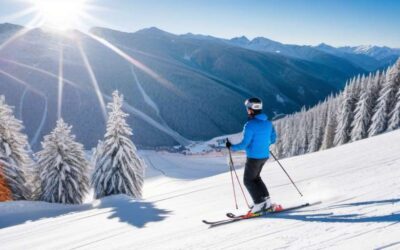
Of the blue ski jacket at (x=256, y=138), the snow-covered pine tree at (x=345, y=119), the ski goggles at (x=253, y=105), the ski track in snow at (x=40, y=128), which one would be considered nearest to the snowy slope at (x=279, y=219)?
the blue ski jacket at (x=256, y=138)

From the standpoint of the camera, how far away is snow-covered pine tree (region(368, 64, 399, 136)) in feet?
155

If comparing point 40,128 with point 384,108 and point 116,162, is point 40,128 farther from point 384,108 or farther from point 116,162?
point 116,162

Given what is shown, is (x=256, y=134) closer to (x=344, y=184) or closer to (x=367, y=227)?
(x=367, y=227)

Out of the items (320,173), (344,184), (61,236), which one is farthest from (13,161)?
(344,184)

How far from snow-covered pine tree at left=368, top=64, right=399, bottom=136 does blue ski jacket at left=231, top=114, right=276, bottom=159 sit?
144 feet

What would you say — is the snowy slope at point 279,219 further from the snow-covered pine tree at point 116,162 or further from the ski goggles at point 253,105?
the snow-covered pine tree at point 116,162

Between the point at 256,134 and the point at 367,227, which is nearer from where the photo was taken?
the point at 367,227

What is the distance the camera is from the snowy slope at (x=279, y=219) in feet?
20.3

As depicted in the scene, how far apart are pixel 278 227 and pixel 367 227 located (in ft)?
5.27

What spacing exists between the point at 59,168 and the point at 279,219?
79.8 feet

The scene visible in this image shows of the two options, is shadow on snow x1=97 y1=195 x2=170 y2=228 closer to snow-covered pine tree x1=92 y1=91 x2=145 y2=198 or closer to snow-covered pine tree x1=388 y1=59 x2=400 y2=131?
snow-covered pine tree x1=92 y1=91 x2=145 y2=198

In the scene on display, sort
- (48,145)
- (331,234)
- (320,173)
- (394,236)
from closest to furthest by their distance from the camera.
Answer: (394,236)
(331,234)
(320,173)
(48,145)

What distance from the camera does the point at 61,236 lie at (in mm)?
10375

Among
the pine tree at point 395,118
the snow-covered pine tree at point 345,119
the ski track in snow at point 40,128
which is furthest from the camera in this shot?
the ski track in snow at point 40,128
